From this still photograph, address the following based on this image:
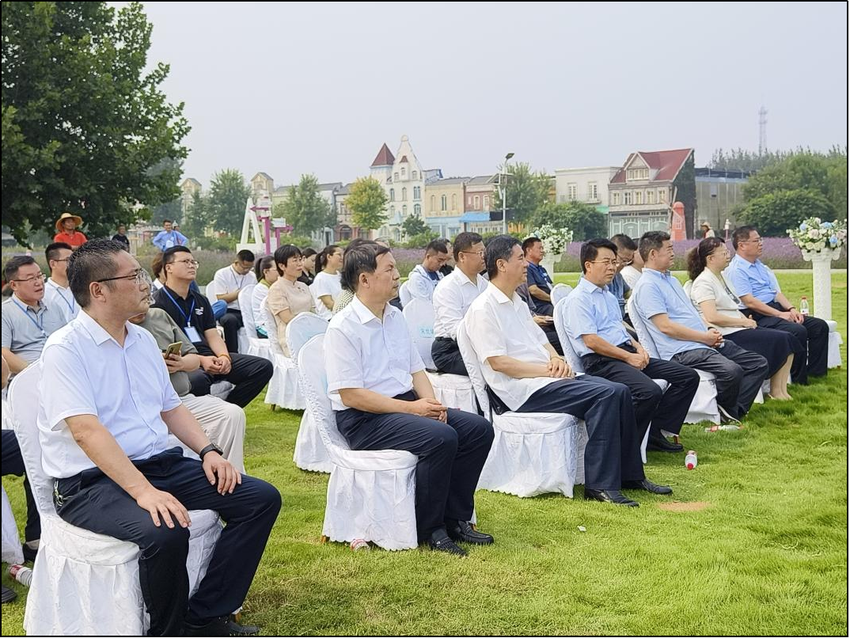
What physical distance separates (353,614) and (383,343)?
1257mm

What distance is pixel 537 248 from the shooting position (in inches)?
289

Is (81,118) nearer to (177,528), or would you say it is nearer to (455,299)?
(455,299)

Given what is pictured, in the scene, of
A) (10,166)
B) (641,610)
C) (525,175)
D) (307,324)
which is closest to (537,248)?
(307,324)

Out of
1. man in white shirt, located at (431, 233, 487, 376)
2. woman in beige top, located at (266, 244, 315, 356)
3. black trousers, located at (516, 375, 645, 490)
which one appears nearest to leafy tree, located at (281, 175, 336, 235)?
woman in beige top, located at (266, 244, 315, 356)

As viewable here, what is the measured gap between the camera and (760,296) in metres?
7.58

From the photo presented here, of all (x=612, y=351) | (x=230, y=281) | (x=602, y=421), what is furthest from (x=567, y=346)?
(x=230, y=281)

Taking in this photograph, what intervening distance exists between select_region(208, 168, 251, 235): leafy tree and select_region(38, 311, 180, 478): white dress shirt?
3055cm

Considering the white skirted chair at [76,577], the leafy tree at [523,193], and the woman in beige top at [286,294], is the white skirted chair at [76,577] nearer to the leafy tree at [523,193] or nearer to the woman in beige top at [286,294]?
the woman in beige top at [286,294]

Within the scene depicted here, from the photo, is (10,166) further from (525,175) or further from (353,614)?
(353,614)

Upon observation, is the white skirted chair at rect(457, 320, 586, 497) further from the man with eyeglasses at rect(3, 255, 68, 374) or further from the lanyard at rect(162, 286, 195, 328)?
the man with eyeglasses at rect(3, 255, 68, 374)

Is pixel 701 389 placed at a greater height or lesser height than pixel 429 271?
lesser

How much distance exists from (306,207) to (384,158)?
6128 millimetres

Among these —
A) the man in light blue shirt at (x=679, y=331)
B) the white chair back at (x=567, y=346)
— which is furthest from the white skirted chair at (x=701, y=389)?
the white chair back at (x=567, y=346)

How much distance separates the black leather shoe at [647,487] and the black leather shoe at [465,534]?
3.97 ft
